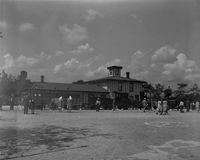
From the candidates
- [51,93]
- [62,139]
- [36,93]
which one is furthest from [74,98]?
[62,139]

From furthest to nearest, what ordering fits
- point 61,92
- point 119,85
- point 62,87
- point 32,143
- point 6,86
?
point 6,86, point 119,85, point 62,87, point 61,92, point 32,143

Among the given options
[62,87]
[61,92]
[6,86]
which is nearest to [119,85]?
[62,87]

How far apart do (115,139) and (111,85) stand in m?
35.1

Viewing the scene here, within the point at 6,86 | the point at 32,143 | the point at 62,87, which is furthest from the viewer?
the point at 6,86

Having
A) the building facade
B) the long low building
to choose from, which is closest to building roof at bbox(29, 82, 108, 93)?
the long low building

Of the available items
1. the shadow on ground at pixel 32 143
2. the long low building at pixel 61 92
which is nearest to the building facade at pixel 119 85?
the long low building at pixel 61 92

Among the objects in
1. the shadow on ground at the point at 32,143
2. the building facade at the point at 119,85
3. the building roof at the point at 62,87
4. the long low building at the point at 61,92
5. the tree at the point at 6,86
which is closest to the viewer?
the shadow on ground at the point at 32,143

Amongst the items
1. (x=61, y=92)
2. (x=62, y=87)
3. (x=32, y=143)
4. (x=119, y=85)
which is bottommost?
(x=32, y=143)

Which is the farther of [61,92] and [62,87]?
[62,87]

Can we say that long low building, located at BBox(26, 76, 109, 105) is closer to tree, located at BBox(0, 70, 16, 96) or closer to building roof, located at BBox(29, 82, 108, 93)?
building roof, located at BBox(29, 82, 108, 93)

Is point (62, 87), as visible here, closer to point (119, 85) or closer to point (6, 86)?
point (119, 85)

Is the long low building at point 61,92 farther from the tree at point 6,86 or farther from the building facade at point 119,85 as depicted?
the tree at point 6,86

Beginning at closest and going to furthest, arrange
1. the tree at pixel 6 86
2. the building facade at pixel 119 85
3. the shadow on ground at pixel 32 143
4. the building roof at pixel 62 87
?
the shadow on ground at pixel 32 143
the building roof at pixel 62 87
the building facade at pixel 119 85
the tree at pixel 6 86

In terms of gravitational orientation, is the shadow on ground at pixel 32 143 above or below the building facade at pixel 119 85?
below
